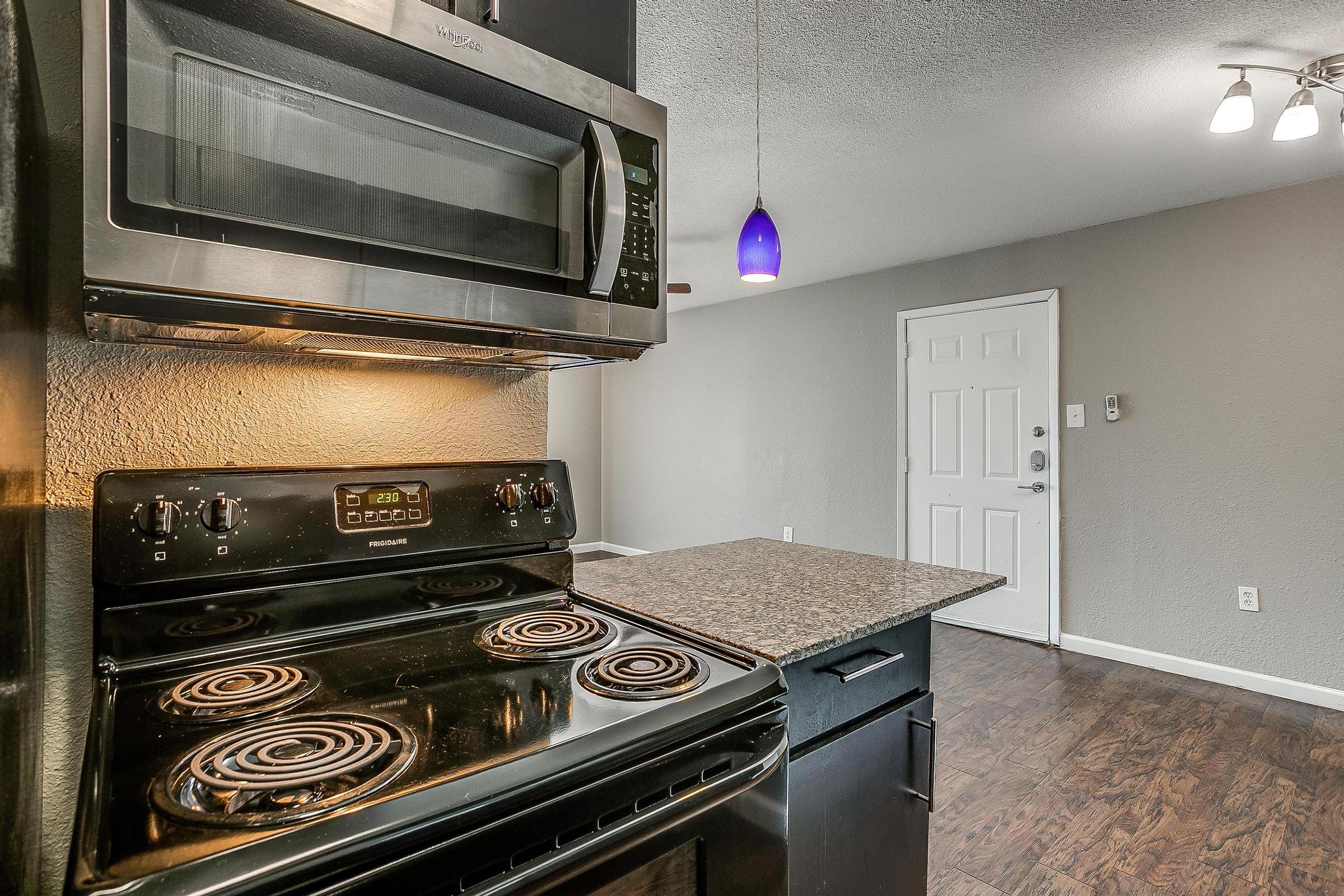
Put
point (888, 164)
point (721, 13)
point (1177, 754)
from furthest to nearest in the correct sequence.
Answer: point (888, 164), point (1177, 754), point (721, 13)

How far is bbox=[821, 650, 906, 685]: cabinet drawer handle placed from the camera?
3.60 feet

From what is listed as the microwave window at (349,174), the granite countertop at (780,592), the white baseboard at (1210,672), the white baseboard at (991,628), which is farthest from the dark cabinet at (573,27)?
the white baseboard at (1210,672)

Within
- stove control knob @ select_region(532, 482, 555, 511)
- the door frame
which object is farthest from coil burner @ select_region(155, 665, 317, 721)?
the door frame

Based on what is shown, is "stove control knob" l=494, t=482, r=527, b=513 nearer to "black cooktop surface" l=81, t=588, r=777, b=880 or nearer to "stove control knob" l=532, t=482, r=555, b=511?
"stove control knob" l=532, t=482, r=555, b=511

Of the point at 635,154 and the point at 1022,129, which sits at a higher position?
the point at 1022,129

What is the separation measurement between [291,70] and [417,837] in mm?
835

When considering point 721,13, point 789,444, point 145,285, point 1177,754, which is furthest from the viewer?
point 789,444

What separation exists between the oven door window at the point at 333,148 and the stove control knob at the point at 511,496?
393mm

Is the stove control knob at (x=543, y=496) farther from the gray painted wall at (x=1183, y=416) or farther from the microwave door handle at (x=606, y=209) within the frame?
the gray painted wall at (x=1183, y=416)

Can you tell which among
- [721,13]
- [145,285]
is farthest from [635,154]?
[721,13]

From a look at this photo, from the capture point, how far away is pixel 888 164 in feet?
9.05

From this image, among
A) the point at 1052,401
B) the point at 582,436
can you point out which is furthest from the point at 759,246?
the point at 582,436

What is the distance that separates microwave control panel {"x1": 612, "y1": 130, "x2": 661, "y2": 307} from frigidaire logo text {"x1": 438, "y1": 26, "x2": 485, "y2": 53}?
24cm

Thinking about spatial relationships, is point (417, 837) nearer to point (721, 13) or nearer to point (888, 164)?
point (721, 13)
